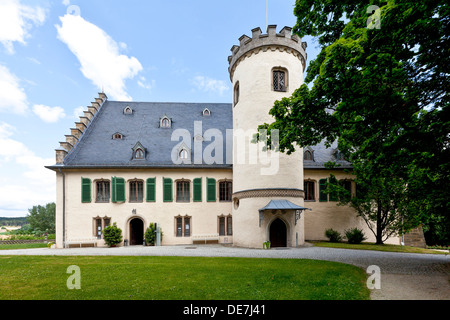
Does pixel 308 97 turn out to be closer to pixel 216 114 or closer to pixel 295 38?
pixel 295 38

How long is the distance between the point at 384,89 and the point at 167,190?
1701cm

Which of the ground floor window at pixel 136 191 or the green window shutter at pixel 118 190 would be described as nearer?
the green window shutter at pixel 118 190

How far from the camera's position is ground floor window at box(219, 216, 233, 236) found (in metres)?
21.2

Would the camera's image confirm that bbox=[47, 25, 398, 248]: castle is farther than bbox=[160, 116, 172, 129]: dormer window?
No

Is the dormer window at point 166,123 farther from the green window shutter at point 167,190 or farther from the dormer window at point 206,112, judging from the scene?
the green window shutter at point 167,190

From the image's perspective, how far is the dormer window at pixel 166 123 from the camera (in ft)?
79.5

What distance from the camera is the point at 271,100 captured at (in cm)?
1762

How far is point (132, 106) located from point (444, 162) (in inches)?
983

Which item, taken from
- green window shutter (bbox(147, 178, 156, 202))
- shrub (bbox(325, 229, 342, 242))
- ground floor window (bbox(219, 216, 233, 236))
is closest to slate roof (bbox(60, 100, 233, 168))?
green window shutter (bbox(147, 178, 156, 202))

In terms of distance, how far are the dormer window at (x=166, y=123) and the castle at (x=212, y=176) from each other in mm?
95

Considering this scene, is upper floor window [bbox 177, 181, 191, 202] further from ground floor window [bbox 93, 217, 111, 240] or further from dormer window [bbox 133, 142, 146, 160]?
ground floor window [bbox 93, 217, 111, 240]

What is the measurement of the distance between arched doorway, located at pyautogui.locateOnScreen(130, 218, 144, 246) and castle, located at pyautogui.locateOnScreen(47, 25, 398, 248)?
0.08 meters

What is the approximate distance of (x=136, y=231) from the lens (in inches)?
864

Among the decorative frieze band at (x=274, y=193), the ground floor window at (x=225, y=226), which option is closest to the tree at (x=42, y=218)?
the ground floor window at (x=225, y=226)
